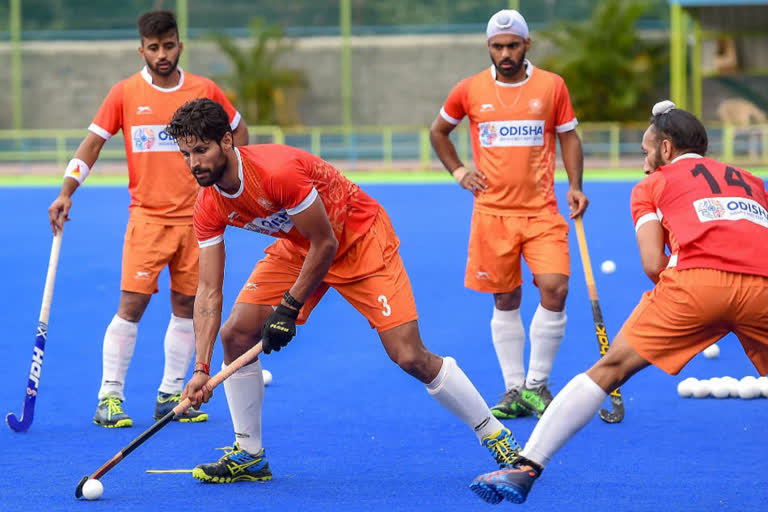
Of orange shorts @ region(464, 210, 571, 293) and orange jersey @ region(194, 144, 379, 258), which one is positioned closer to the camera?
orange jersey @ region(194, 144, 379, 258)

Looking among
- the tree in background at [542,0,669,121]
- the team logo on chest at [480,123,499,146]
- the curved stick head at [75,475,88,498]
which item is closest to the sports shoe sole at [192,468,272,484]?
the curved stick head at [75,475,88,498]

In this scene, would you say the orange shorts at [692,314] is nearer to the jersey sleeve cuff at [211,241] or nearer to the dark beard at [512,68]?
the jersey sleeve cuff at [211,241]

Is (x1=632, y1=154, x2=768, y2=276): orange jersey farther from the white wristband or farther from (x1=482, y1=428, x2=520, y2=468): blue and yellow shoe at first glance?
the white wristband

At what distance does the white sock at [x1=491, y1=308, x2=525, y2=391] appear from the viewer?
607 centimetres

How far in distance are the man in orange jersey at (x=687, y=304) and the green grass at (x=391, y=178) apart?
16.2 metres

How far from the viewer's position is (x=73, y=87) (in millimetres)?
31547

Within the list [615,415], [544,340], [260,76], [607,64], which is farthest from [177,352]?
[260,76]

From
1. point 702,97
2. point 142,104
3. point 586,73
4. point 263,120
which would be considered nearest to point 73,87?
point 263,120

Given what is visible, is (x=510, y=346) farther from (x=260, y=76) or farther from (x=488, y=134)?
(x=260, y=76)

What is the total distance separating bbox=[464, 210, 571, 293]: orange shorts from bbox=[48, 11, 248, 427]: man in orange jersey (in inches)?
54.0

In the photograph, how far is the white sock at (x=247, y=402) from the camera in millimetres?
4730

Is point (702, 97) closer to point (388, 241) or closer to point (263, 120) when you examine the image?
point (263, 120)

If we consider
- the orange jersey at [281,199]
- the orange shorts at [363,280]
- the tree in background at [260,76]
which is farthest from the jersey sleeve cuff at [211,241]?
the tree in background at [260,76]

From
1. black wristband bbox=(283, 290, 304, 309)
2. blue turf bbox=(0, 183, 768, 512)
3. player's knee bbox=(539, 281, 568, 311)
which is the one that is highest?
black wristband bbox=(283, 290, 304, 309)
